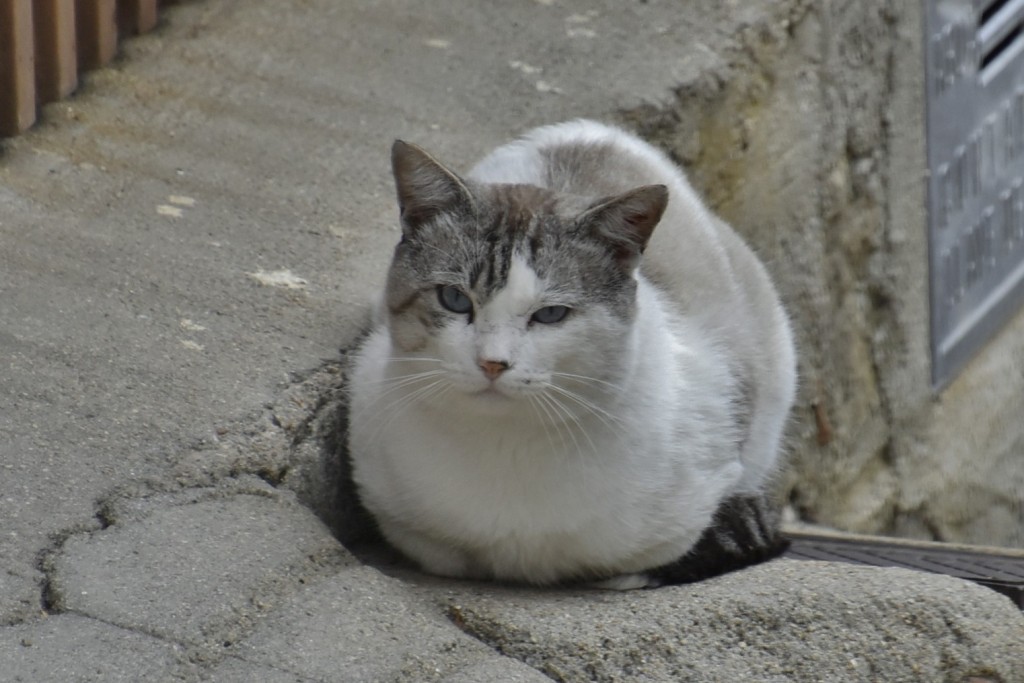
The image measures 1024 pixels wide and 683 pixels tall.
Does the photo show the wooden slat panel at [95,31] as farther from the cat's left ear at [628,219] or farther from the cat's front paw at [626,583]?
the cat's front paw at [626,583]

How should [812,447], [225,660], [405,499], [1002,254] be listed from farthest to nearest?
[1002,254], [812,447], [405,499], [225,660]

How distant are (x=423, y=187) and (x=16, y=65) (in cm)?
141

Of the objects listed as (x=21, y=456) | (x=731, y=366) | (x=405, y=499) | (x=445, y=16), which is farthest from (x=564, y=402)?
(x=445, y=16)

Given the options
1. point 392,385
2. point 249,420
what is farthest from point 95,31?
point 392,385

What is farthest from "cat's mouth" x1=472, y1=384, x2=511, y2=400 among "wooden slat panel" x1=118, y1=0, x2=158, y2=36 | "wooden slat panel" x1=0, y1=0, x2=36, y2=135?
"wooden slat panel" x1=118, y1=0, x2=158, y2=36

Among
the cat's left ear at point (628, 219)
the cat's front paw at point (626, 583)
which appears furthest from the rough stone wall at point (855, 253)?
the cat's front paw at point (626, 583)

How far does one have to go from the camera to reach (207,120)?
11.9 feet

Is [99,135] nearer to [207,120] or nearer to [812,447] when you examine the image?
[207,120]

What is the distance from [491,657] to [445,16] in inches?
96.8

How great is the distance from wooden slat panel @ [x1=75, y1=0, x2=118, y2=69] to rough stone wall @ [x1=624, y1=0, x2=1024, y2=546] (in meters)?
1.48

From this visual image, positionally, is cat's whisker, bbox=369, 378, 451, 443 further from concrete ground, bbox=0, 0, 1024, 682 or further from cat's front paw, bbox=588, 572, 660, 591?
cat's front paw, bbox=588, 572, 660, 591

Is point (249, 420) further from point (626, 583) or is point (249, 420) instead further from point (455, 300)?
point (626, 583)

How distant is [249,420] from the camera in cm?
265

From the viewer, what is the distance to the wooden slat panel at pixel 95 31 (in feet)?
12.1
